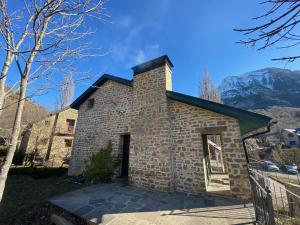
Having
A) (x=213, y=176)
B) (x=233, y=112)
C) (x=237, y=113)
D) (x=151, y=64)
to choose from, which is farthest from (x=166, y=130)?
(x=213, y=176)

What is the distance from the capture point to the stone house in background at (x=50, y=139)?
60.4ft

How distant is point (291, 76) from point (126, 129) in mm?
138565

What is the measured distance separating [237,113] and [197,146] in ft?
6.02

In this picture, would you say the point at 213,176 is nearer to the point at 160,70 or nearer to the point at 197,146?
the point at 197,146

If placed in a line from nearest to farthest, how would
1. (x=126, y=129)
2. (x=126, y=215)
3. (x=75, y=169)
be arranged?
1. (x=126, y=215)
2. (x=126, y=129)
3. (x=75, y=169)

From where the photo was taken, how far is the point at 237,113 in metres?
5.15

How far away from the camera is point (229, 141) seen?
17.7 ft

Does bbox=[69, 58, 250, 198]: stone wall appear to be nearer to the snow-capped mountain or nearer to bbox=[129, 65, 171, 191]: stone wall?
bbox=[129, 65, 171, 191]: stone wall

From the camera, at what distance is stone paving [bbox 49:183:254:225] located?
3.69m

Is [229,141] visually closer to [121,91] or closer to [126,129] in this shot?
[126,129]

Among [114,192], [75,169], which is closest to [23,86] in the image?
[114,192]

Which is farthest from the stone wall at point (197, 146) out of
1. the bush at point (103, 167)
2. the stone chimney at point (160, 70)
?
the bush at point (103, 167)

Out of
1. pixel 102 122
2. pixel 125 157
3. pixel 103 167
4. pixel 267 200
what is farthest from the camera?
pixel 102 122

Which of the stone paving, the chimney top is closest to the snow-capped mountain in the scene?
the chimney top
